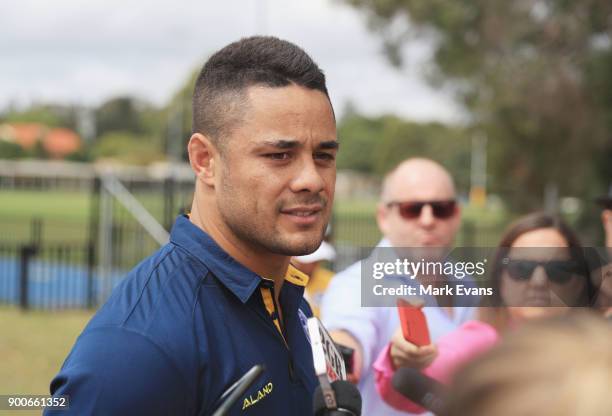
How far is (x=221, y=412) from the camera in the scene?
1.53 meters

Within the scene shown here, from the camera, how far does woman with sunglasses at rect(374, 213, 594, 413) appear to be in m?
1.83

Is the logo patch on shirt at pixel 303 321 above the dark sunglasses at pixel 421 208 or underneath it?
underneath

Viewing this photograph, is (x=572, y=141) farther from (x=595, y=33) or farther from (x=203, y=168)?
(x=203, y=168)

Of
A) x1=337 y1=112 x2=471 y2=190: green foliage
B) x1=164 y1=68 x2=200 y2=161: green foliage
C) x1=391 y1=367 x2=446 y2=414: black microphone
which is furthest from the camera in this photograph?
x1=337 y1=112 x2=471 y2=190: green foliage

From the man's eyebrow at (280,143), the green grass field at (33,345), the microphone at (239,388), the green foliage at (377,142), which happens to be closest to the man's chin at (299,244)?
the man's eyebrow at (280,143)

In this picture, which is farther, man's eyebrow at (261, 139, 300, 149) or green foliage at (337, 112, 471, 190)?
green foliage at (337, 112, 471, 190)

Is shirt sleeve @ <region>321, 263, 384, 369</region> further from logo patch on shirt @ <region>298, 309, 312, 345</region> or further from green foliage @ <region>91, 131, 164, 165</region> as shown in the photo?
green foliage @ <region>91, 131, 164, 165</region>

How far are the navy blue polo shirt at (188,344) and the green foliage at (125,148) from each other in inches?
3448

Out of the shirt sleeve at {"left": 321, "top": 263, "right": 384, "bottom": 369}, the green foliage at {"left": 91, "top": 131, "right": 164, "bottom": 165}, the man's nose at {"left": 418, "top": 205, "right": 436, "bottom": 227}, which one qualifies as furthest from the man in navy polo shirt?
the green foliage at {"left": 91, "top": 131, "right": 164, "bottom": 165}

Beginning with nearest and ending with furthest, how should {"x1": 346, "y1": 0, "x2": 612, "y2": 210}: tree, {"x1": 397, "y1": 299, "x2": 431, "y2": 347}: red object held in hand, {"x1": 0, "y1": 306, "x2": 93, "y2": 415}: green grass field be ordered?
{"x1": 397, "y1": 299, "x2": 431, "y2": 347}: red object held in hand < {"x1": 0, "y1": 306, "x2": 93, "y2": 415}: green grass field < {"x1": 346, "y1": 0, "x2": 612, "y2": 210}: tree

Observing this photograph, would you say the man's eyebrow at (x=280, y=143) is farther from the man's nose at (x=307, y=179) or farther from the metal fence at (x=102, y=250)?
the metal fence at (x=102, y=250)

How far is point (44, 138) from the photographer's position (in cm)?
9906

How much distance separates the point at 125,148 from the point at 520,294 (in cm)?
10322

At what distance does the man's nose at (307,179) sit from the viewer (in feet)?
6.00
